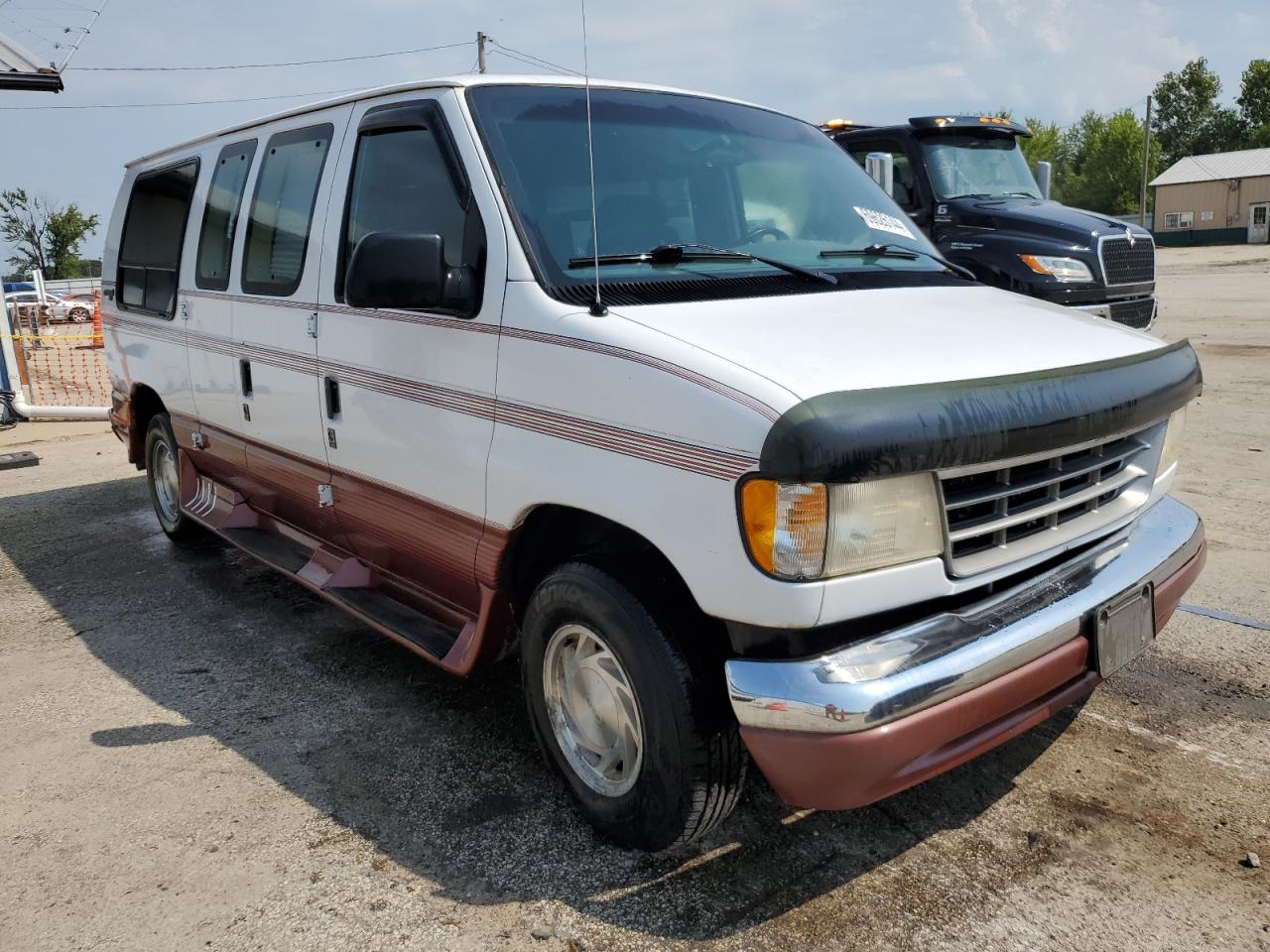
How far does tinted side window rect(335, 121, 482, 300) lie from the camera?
10.7 feet

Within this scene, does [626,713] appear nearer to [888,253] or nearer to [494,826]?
[494,826]

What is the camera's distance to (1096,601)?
272 centimetres

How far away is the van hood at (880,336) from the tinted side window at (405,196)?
2.50ft

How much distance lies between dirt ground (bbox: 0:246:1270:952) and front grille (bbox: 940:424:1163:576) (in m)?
0.88

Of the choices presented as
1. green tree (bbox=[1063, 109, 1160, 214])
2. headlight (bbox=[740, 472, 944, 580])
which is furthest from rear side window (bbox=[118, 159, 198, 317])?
green tree (bbox=[1063, 109, 1160, 214])

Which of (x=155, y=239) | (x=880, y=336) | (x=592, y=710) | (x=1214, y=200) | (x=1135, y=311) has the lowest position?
(x=592, y=710)

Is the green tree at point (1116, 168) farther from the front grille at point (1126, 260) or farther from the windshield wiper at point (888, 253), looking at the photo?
the windshield wiper at point (888, 253)

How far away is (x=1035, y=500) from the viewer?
2717 mm

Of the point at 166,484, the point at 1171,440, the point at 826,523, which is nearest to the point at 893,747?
the point at 826,523

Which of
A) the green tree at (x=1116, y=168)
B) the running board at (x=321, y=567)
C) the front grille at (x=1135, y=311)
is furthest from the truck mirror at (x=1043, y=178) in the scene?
the green tree at (x=1116, y=168)

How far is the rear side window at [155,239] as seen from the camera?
540 centimetres

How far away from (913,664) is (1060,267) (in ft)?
26.7

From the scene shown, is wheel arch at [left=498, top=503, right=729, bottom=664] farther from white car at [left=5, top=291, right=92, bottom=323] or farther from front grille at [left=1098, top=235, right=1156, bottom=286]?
white car at [left=5, top=291, right=92, bottom=323]

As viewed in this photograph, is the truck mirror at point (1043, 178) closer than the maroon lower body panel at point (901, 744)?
No
